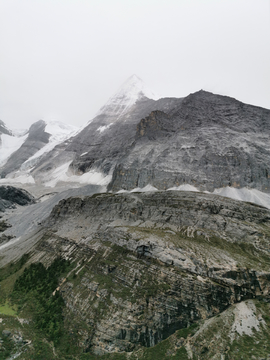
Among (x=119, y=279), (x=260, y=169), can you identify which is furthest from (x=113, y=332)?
(x=260, y=169)

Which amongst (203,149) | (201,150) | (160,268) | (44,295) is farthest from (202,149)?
(44,295)

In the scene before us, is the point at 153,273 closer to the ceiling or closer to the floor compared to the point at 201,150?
closer to the floor

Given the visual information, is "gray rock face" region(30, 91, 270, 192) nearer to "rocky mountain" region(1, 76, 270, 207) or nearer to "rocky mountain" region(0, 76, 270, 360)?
"rocky mountain" region(1, 76, 270, 207)

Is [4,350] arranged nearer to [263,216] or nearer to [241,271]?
[241,271]

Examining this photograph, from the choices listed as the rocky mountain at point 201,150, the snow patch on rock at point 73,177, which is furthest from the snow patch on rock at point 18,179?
the rocky mountain at point 201,150

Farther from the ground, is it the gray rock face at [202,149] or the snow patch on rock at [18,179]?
the gray rock face at [202,149]

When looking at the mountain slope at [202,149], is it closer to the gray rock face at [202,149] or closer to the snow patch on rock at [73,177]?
the gray rock face at [202,149]

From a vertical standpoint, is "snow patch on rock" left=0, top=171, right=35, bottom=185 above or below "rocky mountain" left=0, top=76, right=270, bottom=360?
below

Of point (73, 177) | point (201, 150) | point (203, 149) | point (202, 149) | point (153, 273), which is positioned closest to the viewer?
point (153, 273)

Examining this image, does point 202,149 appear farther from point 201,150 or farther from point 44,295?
point 44,295

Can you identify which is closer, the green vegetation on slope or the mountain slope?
the green vegetation on slope

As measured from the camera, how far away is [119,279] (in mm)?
30422

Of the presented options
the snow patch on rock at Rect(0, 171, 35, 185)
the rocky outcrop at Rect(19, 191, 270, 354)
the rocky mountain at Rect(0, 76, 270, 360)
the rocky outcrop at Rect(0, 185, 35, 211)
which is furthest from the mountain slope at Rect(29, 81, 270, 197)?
the snow patch on rock at Rect(0, 171, 35, 185)

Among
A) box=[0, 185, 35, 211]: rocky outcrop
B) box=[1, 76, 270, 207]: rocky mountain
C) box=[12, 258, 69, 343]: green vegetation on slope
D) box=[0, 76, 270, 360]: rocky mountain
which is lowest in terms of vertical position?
box=[0, 185, 35, 211]: rocky outcrop
